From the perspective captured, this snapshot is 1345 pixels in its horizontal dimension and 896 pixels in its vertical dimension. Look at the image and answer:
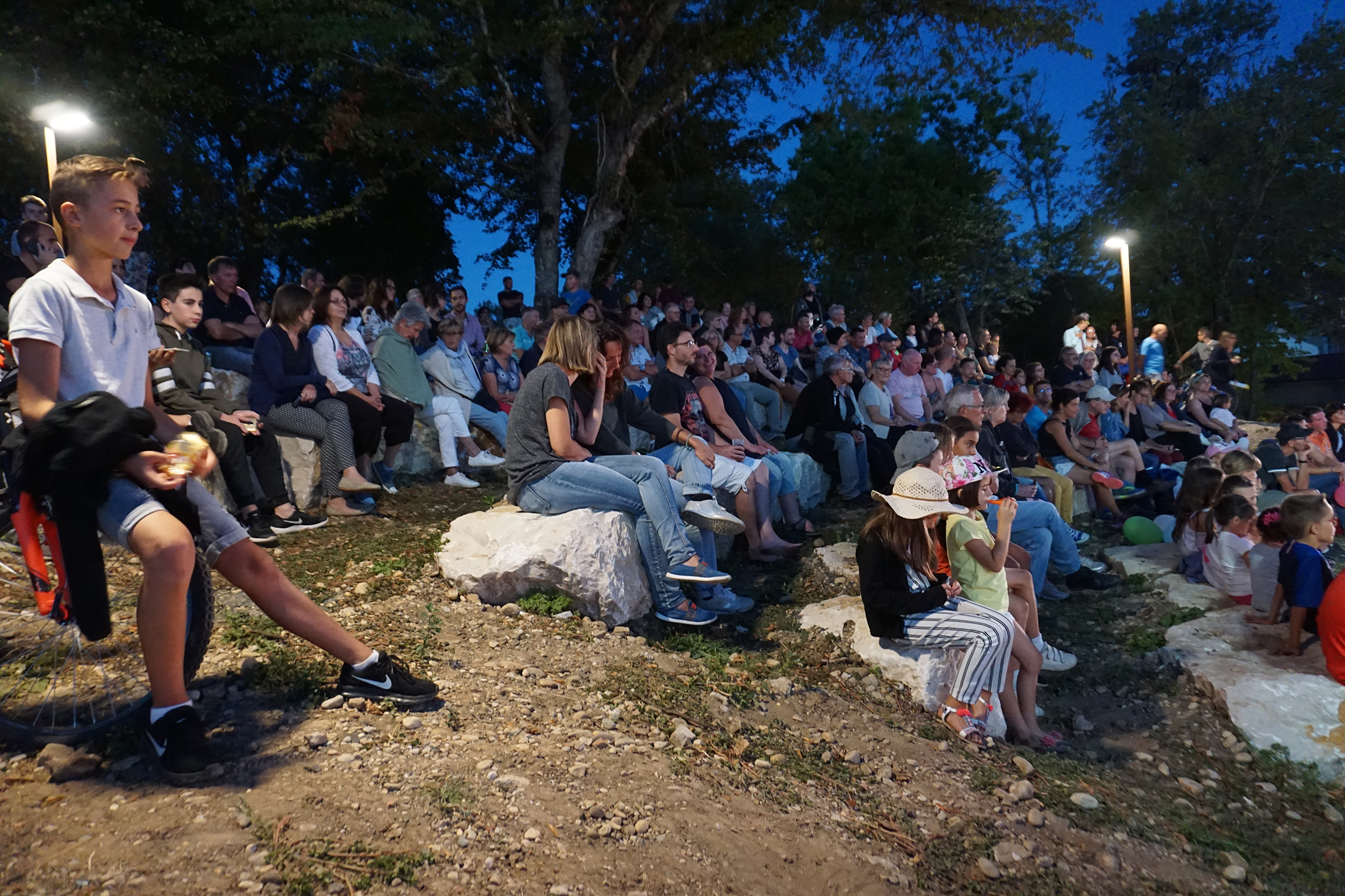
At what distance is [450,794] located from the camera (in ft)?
9.14

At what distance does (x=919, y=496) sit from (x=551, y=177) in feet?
36.3

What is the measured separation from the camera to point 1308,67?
21.3 metres

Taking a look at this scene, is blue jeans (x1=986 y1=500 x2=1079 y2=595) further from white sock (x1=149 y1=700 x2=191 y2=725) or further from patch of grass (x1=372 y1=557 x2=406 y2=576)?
white sock (x1=149 y1=700 x2=191 y2=725)

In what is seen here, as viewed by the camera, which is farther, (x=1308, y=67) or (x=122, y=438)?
(x=1308, y=67)

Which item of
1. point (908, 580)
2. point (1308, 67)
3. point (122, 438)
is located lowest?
point (908, 580)

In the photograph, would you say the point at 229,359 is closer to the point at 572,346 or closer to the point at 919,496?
the point at 572,346

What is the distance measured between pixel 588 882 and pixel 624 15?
13.1m

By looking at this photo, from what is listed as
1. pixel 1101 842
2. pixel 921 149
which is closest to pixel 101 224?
pixel 1101 842

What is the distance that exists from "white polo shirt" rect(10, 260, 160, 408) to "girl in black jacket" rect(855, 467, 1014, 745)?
325cm

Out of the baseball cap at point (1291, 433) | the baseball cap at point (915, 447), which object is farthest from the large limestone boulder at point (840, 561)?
the baseball cap at point (1291, 433)

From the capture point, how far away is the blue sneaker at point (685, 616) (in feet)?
15.4

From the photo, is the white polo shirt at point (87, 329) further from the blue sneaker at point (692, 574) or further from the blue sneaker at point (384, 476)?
the blue sneaker at point (384, 476)

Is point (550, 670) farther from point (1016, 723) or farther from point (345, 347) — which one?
point (345, 347)

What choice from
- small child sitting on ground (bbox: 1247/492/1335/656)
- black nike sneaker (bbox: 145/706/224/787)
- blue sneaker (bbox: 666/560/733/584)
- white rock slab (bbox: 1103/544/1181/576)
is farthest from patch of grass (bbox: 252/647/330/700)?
white rock slab (bbox: 1103/544/1181/576)
